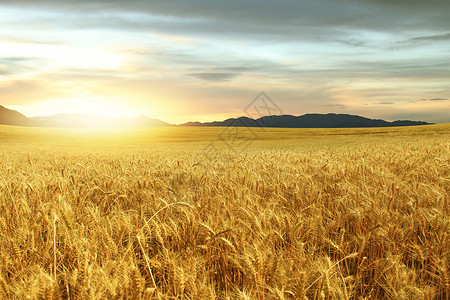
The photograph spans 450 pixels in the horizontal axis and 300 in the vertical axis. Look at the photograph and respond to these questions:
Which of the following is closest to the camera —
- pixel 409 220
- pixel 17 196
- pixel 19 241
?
pixel 19 241

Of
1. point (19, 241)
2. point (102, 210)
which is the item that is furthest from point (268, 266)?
point (102, 210)

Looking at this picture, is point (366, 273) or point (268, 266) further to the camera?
point (366, 273)

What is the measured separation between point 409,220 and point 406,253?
0.31 meters

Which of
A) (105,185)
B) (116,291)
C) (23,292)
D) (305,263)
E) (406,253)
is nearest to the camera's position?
(23,292)

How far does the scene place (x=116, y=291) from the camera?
140 cm

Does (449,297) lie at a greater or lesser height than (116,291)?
lesser

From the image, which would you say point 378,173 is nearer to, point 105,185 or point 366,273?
point 366,273

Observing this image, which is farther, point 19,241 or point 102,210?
point 102,210

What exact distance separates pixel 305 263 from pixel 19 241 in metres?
1.96

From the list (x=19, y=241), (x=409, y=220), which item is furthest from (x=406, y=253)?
(x=19, y=241)

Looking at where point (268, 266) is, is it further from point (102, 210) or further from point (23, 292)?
point (102, 210)

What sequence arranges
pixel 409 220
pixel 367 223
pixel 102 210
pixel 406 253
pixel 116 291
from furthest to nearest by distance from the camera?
pixel 102 210
pixel 367 223
pixel 409 220
pixel 406 253
pixel 116 291

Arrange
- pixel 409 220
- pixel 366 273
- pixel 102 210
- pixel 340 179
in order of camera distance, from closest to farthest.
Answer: pixel 366 273
pixel 409 220
pixel 102 210
pixel 340 179

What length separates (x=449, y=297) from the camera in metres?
1.66
